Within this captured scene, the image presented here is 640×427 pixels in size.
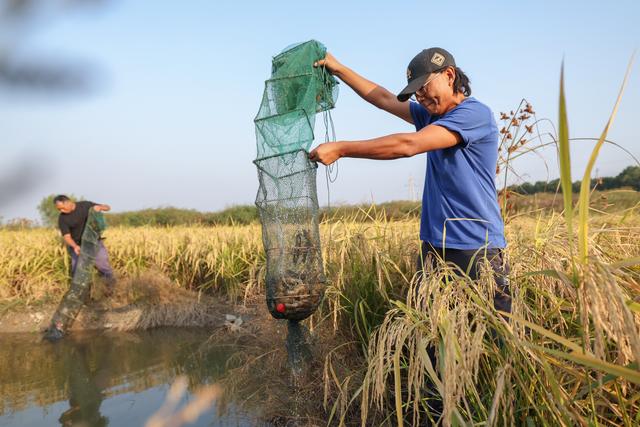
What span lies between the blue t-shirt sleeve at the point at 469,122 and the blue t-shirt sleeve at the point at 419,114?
474 mm

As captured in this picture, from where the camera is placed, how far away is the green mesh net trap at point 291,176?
9.30 feet

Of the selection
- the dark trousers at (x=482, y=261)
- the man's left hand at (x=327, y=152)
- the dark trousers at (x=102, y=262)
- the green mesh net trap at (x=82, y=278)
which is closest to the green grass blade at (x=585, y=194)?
the dark trousers at (x=482, y=261)

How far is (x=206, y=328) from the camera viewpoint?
5902mm

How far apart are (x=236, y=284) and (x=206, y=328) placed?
2.28ft

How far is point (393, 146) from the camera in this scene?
87.5 inches

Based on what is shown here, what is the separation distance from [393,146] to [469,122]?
16.0 inches

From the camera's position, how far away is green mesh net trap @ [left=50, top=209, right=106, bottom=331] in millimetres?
5949

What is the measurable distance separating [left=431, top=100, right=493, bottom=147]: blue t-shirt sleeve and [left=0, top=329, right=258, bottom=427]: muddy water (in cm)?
213

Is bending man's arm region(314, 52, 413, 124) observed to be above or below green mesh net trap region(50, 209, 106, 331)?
above

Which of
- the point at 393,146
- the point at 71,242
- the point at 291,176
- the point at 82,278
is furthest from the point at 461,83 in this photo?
the point at 71,242

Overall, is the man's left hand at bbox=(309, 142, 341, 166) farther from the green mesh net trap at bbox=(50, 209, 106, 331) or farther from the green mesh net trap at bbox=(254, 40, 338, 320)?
the green mesh net trap at bbox=(50, 209, 106, 331)

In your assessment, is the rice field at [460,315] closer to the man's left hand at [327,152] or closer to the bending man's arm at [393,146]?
the bending man's arm at [393,146]

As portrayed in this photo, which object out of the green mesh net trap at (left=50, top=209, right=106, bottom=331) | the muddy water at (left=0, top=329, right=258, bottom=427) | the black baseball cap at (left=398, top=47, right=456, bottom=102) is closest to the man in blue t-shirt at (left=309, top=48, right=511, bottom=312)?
the black baseball cap at (left=398, top=47, right=456, bottom=102)

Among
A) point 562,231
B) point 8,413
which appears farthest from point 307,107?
point 8,413
